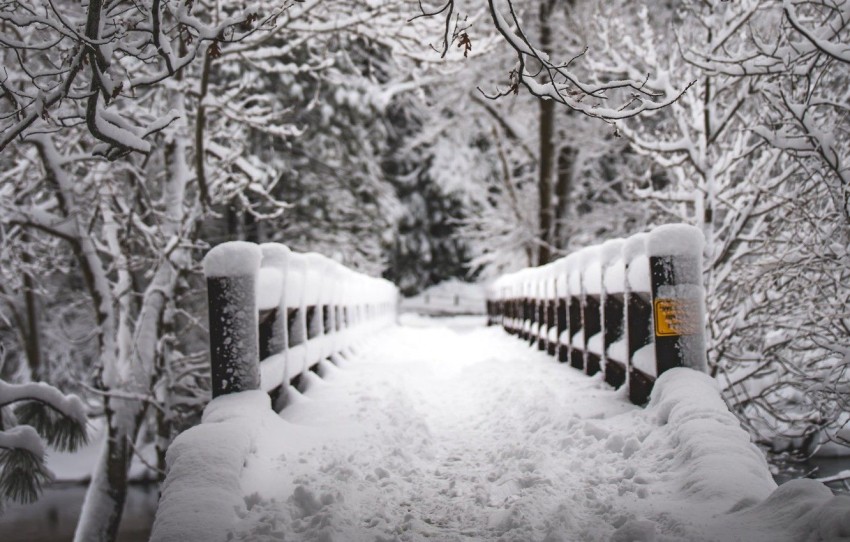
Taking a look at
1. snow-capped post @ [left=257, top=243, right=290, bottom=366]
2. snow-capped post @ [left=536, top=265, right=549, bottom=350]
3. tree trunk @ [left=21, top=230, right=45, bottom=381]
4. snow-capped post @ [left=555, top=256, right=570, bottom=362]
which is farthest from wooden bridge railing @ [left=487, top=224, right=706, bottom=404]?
tree trunk @ [left=21, top=230, right=45, bottom=381]

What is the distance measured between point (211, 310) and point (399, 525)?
1.73 meters

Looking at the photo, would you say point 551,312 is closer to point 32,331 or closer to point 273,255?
point 273,255

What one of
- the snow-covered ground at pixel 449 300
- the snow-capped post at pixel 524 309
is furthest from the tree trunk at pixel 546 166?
the snow-covered ground at pixel 449 300

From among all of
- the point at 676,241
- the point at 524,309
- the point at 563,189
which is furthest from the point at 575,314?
the point at 563,189

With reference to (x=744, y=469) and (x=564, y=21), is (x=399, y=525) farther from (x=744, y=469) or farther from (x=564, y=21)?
(x=564, y=21)

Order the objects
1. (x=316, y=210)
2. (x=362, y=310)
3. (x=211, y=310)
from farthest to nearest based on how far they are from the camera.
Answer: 1. (x=316, y=210)
2. (x=362, y=310)
3. (x=211, y=310)

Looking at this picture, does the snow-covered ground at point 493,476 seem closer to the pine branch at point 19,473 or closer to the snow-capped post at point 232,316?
the snow-capped post at point 232,316

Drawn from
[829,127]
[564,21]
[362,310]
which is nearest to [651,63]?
[829,127]

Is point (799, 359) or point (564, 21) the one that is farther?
point (564, 21)

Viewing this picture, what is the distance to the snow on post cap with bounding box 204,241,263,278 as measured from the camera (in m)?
3.57

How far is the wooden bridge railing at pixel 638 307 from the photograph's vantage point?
12.7 ft

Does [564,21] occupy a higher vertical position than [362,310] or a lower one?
higher

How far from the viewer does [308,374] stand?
513cm

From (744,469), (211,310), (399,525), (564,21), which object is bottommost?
(399,525)
